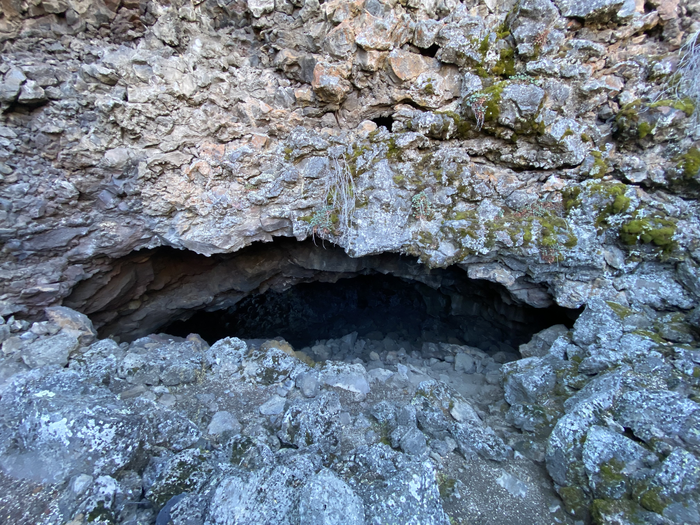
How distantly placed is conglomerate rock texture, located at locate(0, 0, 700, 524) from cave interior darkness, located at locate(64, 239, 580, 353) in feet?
0.89

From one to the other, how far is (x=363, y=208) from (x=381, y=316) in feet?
15.8

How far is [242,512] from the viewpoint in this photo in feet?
6.68

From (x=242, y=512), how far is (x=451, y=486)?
1.71 metres

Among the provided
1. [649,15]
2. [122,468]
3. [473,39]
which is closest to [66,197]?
[122,468]

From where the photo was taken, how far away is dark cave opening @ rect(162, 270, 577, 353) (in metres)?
6.04

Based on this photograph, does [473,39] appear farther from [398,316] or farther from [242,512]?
[398,316]

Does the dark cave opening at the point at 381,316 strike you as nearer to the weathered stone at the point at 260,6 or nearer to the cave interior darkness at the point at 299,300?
the cave interior darkness at the point at 299,300

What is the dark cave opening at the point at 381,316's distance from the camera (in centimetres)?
604

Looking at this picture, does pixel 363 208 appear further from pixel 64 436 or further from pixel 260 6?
pixel 64 436

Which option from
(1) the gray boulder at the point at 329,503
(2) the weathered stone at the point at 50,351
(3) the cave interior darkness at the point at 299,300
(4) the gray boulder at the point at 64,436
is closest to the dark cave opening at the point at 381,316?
(3) the cave interior darkness at the point at 299,300

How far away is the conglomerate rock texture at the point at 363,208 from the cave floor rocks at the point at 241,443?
0.03m

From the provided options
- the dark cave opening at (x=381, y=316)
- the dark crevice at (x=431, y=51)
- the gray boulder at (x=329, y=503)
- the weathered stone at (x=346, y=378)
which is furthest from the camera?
the dark cave opening at (x=381, y=316)

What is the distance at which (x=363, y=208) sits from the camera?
442cm

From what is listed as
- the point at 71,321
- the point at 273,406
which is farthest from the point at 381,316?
the point at 71,321
